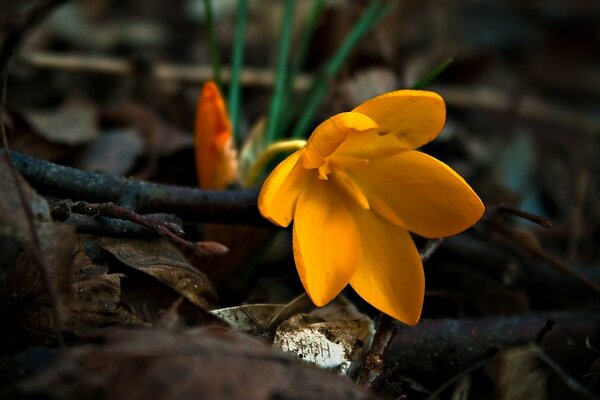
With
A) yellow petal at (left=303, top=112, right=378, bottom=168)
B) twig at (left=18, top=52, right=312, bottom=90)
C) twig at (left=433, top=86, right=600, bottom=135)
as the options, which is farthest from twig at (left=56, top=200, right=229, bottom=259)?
twig at (left=433, top=86, right=600, bottom=135)

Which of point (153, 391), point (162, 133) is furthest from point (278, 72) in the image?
point (153, 391)

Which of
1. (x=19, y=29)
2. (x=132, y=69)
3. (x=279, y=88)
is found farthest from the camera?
→ (x=132, y=69)

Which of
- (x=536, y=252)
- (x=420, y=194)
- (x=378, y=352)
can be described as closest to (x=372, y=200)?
(x=420, y=194)

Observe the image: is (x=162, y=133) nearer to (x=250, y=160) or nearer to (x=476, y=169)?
(x=250, y=160)

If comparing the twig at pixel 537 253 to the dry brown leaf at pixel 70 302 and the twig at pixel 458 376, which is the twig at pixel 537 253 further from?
the dry brown leaf at pixel 70 302

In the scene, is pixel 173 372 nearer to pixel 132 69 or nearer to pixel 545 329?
pixel 545 329
